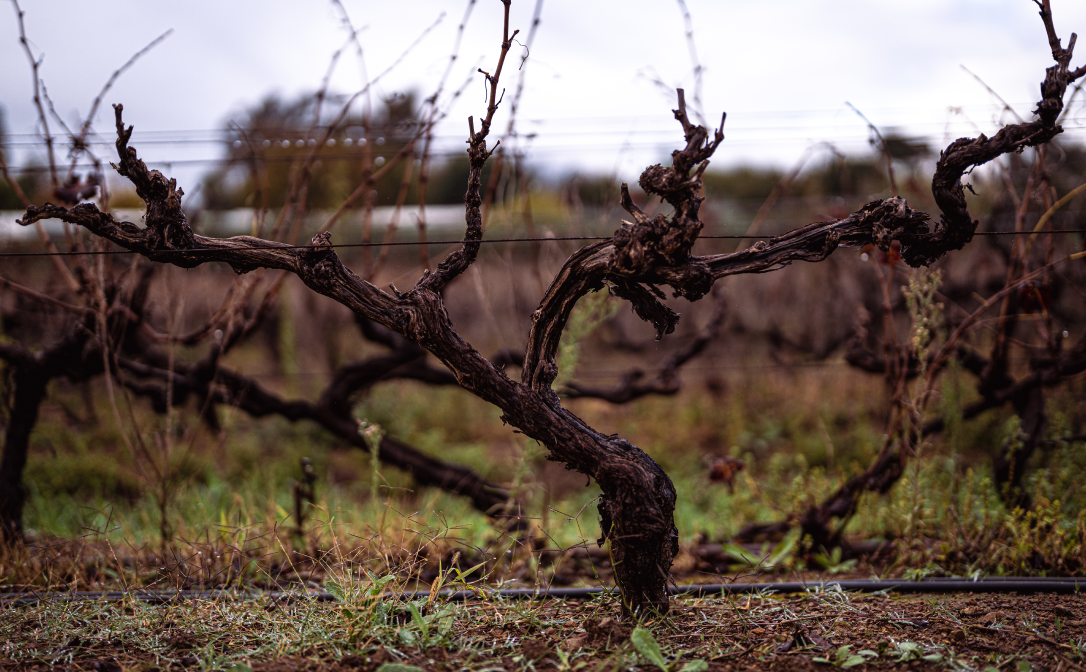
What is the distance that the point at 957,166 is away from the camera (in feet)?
5.94

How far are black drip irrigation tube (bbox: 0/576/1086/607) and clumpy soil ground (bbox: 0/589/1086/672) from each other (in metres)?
0.06

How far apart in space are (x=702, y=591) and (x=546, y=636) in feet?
2.48

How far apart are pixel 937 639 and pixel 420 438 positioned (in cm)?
448

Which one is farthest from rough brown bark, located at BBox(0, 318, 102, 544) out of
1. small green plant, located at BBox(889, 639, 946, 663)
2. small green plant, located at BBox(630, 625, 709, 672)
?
small green plant, located at BBox(889, 639, 946, 663)

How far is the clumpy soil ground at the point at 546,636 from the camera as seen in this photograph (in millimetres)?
1774

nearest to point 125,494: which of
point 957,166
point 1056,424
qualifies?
point 957,166

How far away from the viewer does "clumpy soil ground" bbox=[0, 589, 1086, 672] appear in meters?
1.77

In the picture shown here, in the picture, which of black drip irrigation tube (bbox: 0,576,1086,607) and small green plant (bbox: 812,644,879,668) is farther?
black drip irrigation tube (bbox: 0,576,1086,607)

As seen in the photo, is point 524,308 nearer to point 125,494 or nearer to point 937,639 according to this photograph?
point 125,494

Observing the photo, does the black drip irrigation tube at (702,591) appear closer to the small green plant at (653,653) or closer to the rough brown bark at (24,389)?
the small green plant at (653,653)

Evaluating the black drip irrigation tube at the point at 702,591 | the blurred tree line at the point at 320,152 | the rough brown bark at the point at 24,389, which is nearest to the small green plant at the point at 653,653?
the black drip irrigation tube at the point at 702,591

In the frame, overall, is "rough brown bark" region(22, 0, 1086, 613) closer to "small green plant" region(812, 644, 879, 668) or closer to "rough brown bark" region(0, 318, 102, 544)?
"small green plant" region(812, 644, 879, 668)

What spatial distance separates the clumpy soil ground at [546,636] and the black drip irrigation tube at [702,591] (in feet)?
0.19

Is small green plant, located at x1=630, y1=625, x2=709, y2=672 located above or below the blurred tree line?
below
